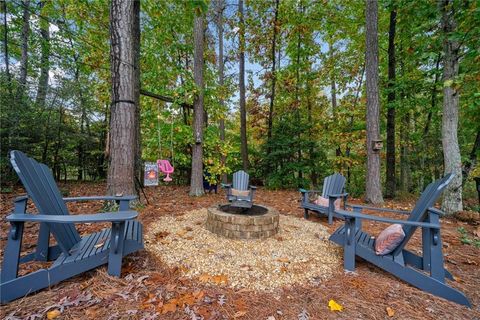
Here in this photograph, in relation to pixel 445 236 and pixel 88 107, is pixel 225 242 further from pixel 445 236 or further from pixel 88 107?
pixel 88 107

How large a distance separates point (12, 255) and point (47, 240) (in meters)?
0.44

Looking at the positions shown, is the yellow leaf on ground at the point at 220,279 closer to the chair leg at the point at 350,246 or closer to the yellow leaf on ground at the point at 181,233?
the yellow leaf on ground at the point at 181,233

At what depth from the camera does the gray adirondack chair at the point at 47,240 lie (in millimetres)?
1358

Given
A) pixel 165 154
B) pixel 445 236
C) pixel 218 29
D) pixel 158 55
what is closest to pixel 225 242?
pixel 445 236

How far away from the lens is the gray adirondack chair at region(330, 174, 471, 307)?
1656 millimetres

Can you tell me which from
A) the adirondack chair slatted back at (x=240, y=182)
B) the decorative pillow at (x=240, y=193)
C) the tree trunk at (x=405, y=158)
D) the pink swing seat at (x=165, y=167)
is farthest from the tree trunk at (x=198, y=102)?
the tree trunk at (x=405, y=158)

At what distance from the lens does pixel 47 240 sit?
1776mm

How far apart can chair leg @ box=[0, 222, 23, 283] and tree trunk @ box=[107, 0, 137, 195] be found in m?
1.99

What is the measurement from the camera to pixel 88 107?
6.99 meters

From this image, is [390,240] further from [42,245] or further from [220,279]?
[42,245]

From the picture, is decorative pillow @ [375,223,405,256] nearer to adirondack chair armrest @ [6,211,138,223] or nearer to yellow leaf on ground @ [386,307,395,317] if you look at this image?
yellow leaf on ground @ [386,307,395,317]

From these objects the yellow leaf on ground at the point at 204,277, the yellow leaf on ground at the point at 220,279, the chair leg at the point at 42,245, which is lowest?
the yellow leaf on ground at the point at 220,279

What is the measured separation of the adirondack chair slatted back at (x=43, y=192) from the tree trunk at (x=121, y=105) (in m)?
1.47

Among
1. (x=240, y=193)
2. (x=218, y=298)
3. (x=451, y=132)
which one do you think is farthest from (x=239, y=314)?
(x=451, y=132)
